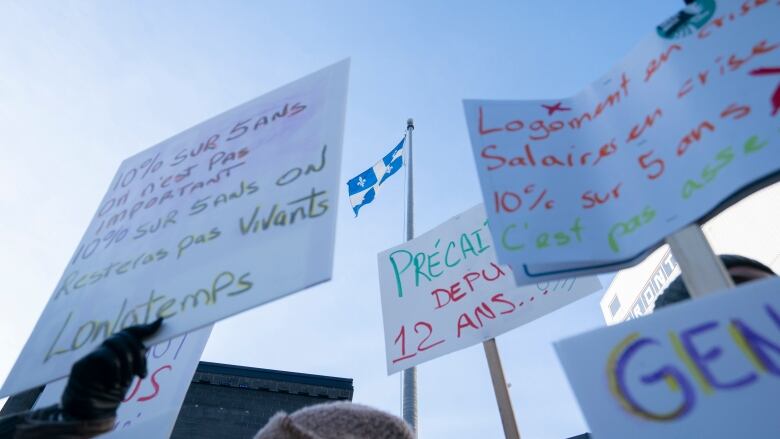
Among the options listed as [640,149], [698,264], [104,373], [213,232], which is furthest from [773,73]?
[104,373]

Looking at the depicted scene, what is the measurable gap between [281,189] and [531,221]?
83 centimetres

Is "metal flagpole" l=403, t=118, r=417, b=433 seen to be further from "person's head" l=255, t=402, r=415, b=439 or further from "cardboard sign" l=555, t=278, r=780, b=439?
"cardboard sign" l=555, t=278, r=780, b=439

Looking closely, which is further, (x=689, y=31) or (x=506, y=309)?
(x=506, y=309)

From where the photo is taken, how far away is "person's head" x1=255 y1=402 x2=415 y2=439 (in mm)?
1548

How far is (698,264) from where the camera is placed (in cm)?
115

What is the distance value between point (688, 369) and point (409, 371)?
329cm

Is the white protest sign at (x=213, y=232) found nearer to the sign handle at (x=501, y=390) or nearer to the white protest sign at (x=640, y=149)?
the white protest sign at (x=640, y=149)

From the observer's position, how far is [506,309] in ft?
9.52

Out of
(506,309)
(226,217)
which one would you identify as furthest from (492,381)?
(226,217)

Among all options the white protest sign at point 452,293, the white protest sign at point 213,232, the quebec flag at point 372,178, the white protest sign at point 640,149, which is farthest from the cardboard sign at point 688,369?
the quebec flag at point 372,178

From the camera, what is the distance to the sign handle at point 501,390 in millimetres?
2356

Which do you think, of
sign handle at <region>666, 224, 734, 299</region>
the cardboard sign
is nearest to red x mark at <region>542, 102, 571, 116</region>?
sign handle at <region>666, 224, 734, 299</region>

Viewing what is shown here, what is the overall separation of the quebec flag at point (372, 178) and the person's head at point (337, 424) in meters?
5.83

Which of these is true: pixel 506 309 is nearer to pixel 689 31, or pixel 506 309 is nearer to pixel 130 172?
pixel 689 31
